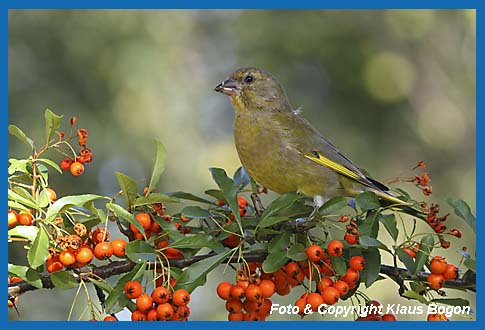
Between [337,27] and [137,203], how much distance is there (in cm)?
666

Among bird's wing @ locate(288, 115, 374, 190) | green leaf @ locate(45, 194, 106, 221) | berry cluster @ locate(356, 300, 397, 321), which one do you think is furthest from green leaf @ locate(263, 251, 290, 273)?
bird's wing @ locate(288, 115, 374, 190)

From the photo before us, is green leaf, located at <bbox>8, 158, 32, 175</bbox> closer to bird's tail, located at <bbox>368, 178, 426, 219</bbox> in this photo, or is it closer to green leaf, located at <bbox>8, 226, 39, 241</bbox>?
green leaf, located at <bbox>8, 226, 39, 241</bbox>

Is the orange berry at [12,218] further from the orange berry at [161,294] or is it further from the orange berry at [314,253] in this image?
the orange berry at [314,253]

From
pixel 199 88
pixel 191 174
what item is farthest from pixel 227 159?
pixel 199 88

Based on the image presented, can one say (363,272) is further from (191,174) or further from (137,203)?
(191,174)

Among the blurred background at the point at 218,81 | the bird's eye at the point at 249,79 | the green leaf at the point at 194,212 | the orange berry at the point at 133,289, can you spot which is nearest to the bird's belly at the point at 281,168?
the bird's eye at the point at 249,79

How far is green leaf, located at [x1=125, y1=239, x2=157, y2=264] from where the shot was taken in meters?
2.31

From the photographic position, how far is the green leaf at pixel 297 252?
2.37 meters

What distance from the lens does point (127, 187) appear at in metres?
2.42

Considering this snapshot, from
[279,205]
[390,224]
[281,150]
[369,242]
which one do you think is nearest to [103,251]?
[279,205]

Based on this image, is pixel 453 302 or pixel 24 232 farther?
pixel 453 302

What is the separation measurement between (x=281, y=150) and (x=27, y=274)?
61.7 inches

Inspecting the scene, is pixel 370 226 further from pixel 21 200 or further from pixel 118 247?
pixel 21 200

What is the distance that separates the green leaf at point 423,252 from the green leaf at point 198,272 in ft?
2.07
